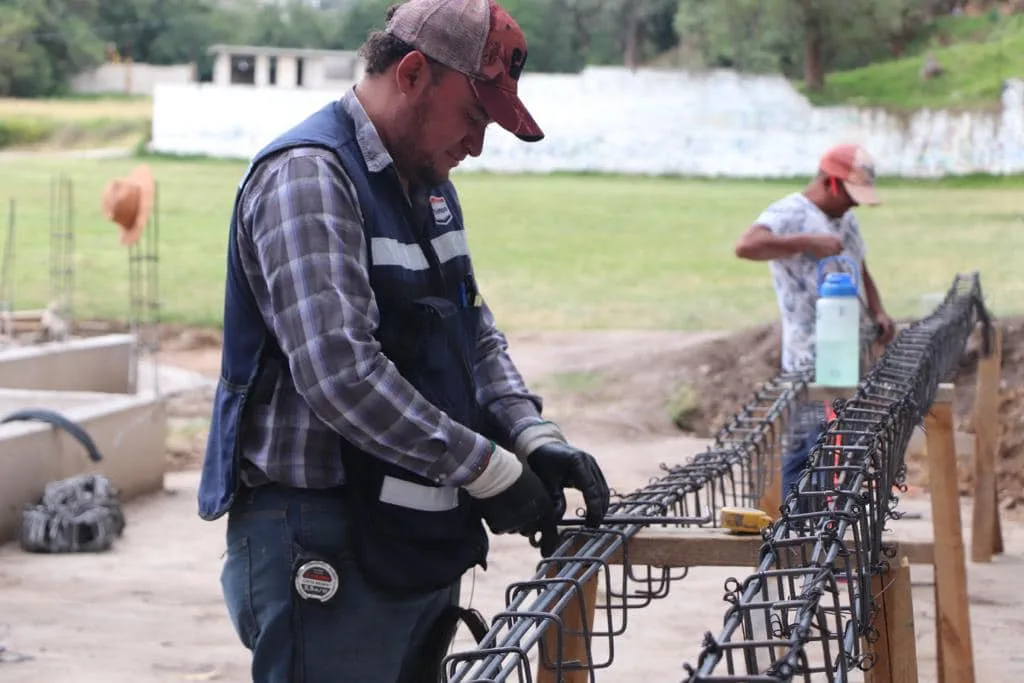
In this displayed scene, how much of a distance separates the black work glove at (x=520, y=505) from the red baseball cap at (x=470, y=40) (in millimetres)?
643

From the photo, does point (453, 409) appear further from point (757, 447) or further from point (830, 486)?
point (757, 447)

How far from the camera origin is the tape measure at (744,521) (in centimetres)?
308

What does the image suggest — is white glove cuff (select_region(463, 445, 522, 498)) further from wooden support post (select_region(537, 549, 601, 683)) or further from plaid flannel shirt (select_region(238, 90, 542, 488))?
wooden support post (select_region(537, 549, 601, 683))

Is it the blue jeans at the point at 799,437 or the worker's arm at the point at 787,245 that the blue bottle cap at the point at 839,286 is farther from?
the worker's arm at the point at 787,245

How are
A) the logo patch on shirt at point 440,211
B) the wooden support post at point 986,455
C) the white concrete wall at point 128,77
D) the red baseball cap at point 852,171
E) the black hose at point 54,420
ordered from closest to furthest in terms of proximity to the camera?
the logo patch on shirt at point 440,211
the red baseball cap at point 852,171
the wooden support post at point 986,455
the black hose at point 54,420
the white concrete wall at point 128,77

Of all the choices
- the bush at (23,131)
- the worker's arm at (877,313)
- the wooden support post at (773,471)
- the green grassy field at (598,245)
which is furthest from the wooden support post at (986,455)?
the bush at (23,131)

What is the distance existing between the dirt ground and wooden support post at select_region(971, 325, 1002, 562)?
0.13 meters

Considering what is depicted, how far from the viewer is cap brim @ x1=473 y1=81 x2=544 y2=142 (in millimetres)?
2785

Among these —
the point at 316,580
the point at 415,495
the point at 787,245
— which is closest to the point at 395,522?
the point at 415,495

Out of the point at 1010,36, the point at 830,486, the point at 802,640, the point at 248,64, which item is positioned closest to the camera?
the point at 802,640

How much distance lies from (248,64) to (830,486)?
52213mm

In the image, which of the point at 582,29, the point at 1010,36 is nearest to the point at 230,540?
the point at 1010,36

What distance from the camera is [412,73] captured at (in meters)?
2.77

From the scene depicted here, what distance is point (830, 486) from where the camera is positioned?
311 centimetres
